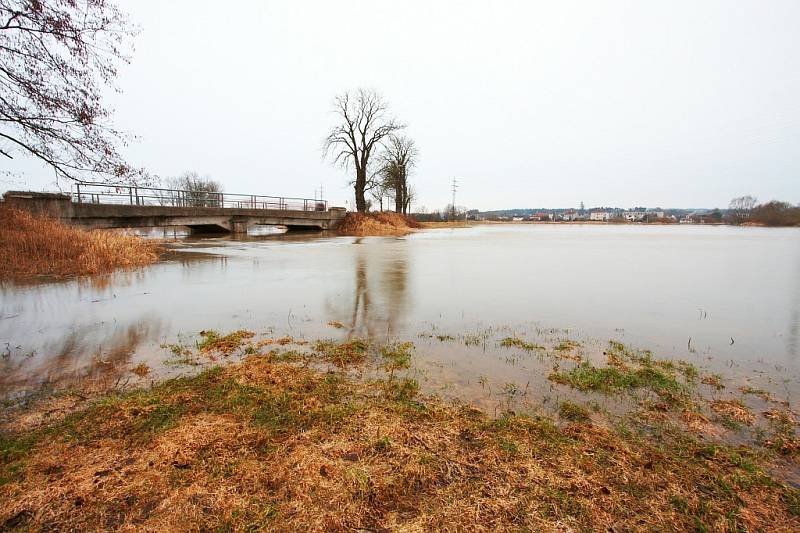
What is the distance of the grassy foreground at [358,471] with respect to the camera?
2273 mm

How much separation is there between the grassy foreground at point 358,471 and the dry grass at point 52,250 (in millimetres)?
10792

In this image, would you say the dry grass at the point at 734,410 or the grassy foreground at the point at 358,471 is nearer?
the grassy foreground at the point at 358,471

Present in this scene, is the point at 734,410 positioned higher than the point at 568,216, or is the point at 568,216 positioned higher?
the point at 568,216

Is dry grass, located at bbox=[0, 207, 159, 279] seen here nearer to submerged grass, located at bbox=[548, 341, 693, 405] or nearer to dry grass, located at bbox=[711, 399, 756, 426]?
submerged grass, located at bbox=[548, 341, 693, 405]

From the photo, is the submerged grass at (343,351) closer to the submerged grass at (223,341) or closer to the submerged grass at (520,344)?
the submerged grass at (223,341)

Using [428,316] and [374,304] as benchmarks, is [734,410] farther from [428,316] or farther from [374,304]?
[374,304]

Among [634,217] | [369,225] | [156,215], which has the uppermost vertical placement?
[634,217]

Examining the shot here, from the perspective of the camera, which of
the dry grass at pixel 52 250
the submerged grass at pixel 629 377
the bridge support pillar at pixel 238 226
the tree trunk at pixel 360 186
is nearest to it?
the submerged grass at pixel 629 377

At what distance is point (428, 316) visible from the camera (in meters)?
7.16

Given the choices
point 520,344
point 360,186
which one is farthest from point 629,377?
point 360,186

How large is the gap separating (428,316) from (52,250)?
12.7 meters

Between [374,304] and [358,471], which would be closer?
[358,471]

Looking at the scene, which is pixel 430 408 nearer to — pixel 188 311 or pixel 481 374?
pixel 481 374

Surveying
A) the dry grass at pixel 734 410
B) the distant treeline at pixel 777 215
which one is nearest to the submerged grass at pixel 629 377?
the dry grass at pixel 734 410
